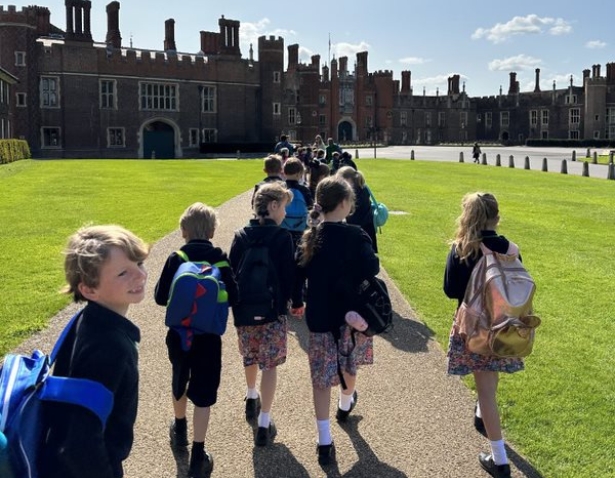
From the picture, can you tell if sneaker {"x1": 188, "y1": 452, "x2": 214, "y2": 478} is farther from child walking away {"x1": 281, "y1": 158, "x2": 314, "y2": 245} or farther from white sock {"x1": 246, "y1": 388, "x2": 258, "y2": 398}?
child walking away {"x1": 281, "y1": 158, "x2": 314, "y2": 245}

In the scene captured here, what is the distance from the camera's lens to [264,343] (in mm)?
4266

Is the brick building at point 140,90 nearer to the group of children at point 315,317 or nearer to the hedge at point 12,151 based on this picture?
the hedge at point 12,151

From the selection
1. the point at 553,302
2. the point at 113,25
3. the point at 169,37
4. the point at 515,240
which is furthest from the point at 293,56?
the point at 553,302

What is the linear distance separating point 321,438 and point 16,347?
3.26 metres

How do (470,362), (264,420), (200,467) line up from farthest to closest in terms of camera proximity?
(264,420)
(470,362)
(200,467)

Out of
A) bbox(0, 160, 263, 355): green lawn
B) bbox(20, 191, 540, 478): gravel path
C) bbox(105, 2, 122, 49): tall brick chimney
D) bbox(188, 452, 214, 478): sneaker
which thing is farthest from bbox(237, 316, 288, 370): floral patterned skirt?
bbox(105, 2, 122, 49): tall brick chimney

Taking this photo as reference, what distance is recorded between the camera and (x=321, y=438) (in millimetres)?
3900

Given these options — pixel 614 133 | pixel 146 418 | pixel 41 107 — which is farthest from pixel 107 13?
pixel 614 133

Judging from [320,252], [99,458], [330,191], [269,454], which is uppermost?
[330,191]

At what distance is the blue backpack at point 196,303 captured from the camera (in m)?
3.53

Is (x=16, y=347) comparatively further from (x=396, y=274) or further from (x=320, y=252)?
(x=396, y=274)

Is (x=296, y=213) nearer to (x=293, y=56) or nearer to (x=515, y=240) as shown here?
(x=515, y=240)

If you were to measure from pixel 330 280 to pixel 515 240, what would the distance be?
9.30 metres

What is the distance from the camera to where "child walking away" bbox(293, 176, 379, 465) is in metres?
3.95
